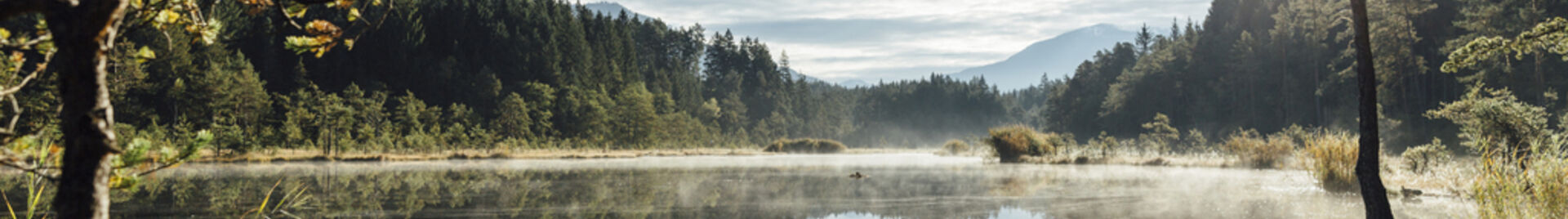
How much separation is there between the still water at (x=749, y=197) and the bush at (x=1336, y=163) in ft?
1.20

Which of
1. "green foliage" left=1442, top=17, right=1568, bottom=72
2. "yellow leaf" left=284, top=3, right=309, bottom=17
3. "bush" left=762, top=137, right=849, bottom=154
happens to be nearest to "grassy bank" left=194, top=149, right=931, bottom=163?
"bush" left=762, top=137, right=849, bottom=154

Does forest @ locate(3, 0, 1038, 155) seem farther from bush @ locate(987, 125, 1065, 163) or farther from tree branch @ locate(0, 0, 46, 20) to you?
bush @ locate(987, 125, 1065, 163)

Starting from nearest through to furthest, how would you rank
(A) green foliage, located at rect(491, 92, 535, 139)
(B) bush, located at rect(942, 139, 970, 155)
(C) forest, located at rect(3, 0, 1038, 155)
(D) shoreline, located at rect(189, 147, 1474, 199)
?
(D) shoreline, located at rect(189, 147, 1474, 199) → (C) forest, located at rect(3, 0, 1038, 155) → (A) green foliage, located at rect(491, 92, 535, 139) → (B) bush, located at rect(942, 139, 970, 155)

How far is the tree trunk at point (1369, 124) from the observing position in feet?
25.3

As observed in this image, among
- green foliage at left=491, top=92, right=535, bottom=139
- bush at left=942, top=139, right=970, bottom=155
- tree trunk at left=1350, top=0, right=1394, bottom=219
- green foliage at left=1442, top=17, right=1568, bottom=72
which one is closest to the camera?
tree trunk at left=1350, top=0, right=1394, bottom=219

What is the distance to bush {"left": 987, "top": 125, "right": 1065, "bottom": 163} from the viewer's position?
121ft

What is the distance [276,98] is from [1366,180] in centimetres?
6481

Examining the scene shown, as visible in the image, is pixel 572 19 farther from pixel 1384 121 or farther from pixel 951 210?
pixel 951 210

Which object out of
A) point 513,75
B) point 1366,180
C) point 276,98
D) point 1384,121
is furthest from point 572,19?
point 1366,180

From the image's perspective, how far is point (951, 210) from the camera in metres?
12.7

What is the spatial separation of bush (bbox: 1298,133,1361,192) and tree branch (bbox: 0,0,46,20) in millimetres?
16964

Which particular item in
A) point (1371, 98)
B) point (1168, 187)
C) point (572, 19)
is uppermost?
point (572, 19)

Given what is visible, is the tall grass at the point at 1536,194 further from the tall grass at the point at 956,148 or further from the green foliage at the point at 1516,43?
the tall grass at the point at 956,148

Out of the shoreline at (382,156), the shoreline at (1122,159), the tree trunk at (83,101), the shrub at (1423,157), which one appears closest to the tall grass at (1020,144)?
the shoreline at (1122,159)
